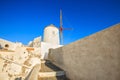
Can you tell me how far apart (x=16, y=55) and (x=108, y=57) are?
9.22 metres

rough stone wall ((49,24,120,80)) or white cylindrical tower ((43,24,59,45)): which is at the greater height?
white cylindrical tower ((43,24,59,45))

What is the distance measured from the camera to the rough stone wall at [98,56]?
364 centimetres

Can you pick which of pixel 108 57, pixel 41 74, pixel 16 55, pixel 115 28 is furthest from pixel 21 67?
pixel 115 28

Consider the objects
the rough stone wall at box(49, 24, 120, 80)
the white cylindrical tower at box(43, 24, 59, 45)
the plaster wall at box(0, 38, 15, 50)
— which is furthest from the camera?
the white cylindrical tower at box(43, 24, 59, 45)

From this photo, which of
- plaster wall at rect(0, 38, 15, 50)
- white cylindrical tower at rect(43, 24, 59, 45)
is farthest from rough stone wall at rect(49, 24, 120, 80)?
plaster wall at rect(0, 38, 15, 50)

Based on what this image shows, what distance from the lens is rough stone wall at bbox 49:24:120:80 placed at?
11.9ft

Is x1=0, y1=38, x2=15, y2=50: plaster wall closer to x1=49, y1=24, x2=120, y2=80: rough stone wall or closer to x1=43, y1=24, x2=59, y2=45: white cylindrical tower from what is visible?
x1=43, y1=24, x2=59, y2=45: white cylindrical tower

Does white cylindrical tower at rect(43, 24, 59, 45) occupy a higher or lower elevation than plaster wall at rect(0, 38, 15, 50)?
higher

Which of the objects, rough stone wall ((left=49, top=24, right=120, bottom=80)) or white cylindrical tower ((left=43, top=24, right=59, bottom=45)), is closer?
rough stone wall ((left=49, top=24, right=120, bottom=80))

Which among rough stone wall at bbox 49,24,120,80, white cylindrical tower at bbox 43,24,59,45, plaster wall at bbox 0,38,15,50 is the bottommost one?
rough stone wall at bbox 49,24,120,80

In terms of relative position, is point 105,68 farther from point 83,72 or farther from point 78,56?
point 78,56

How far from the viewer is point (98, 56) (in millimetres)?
4516

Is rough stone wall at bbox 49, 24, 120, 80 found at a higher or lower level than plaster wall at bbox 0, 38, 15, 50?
lower

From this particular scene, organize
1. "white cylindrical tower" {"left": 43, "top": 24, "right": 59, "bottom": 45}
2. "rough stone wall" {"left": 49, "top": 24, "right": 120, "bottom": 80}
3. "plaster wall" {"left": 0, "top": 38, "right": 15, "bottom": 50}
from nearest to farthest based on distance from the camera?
"rough stone wall" {"left": 49, "top": 24, "right": 120, "bottom": 80} → "plaster wall" {"left": 0, "top": 38, "right": 15, "bottom": 50} → "white cylindrical tower" {"left": 43, "top": 24, "right": 59, "bottom": 45}
